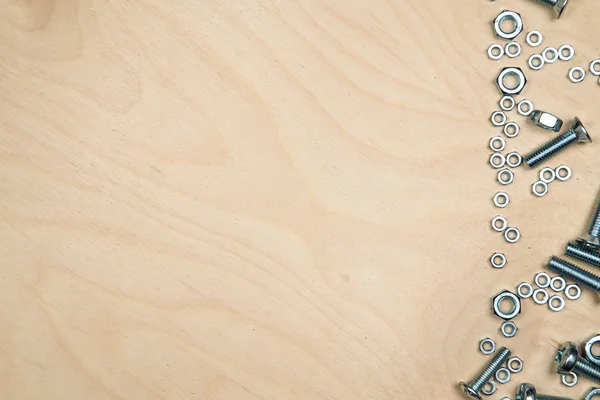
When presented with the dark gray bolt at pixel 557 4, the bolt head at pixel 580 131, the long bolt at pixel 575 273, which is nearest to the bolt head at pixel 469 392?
the long bolt at pixel 575 273

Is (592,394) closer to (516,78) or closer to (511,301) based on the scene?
(511,301)

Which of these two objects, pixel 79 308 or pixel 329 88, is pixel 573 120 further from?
pixel 79 308

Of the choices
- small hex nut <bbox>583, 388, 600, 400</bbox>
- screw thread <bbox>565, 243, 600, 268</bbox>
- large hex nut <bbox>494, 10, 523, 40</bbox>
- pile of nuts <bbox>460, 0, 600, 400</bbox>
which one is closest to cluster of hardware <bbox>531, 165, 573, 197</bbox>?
pile of nuts <bbox>460, 0, 600, 400</bbox>

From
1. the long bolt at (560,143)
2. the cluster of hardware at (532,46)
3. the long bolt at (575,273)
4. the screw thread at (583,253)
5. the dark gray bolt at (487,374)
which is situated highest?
the cluster of hardware at (532,46)

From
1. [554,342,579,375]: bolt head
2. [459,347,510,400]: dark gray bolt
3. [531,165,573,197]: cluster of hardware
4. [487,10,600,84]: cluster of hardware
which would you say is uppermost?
[487,10,600,84]: cluster of hardware

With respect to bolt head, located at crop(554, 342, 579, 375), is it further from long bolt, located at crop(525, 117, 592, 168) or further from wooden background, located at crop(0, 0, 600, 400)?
long bolt, located at crop(525, 117, 592, 168)

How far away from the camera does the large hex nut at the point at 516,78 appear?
1.74m

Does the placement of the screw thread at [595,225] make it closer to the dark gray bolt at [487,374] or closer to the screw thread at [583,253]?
the screw thread at [583,253]

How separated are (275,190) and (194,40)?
32 cm

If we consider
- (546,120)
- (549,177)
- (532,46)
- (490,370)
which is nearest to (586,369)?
(490,370)

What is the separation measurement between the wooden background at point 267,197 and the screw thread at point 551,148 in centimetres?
3

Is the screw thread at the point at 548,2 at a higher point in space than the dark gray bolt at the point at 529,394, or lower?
higher

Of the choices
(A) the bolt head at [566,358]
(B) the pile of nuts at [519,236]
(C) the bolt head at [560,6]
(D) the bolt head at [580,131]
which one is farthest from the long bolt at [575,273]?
(C) the bolt head at [560,6]

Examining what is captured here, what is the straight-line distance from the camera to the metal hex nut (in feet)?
5.64
